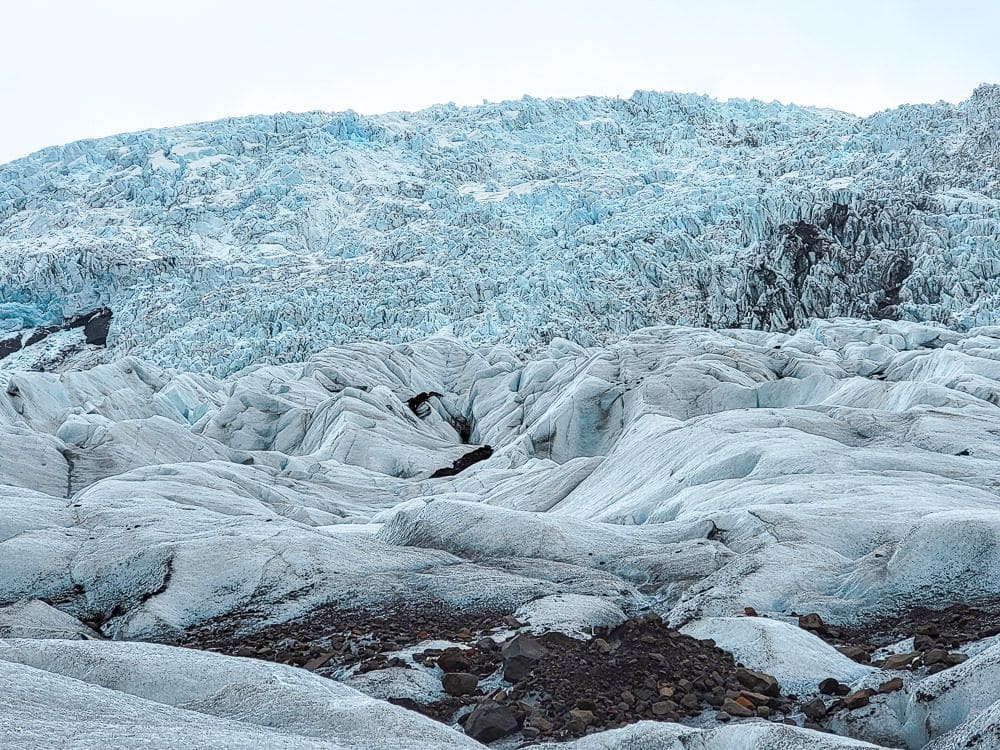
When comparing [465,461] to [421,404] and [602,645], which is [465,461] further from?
[602,645]

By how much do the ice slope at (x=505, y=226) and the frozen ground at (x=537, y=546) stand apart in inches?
1019

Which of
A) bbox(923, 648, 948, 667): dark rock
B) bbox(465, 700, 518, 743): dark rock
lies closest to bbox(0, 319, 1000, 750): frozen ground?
bbox(923, 648, 948, 667): dark rock

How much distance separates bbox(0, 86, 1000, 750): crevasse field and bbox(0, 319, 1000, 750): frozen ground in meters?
0.05

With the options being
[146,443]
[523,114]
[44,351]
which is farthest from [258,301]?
[523,114]

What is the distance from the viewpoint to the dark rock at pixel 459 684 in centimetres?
648

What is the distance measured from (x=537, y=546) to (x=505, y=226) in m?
56.8

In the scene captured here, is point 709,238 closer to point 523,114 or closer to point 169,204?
point 523,114

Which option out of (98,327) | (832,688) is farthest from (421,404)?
(98,327)

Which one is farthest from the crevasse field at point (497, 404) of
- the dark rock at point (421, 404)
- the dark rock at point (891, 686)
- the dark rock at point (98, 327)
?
the dark rock at point (98, 327)

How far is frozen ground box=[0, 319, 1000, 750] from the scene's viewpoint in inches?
203

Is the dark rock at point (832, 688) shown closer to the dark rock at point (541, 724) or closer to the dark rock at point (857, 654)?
the dark rock at point (857, 654)

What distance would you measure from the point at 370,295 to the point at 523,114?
143 feet

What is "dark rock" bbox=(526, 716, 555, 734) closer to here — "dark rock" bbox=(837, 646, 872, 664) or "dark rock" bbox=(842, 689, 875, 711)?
"dark rock" bbox=(842, 689, 875, 711)

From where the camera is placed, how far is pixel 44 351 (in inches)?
2564
